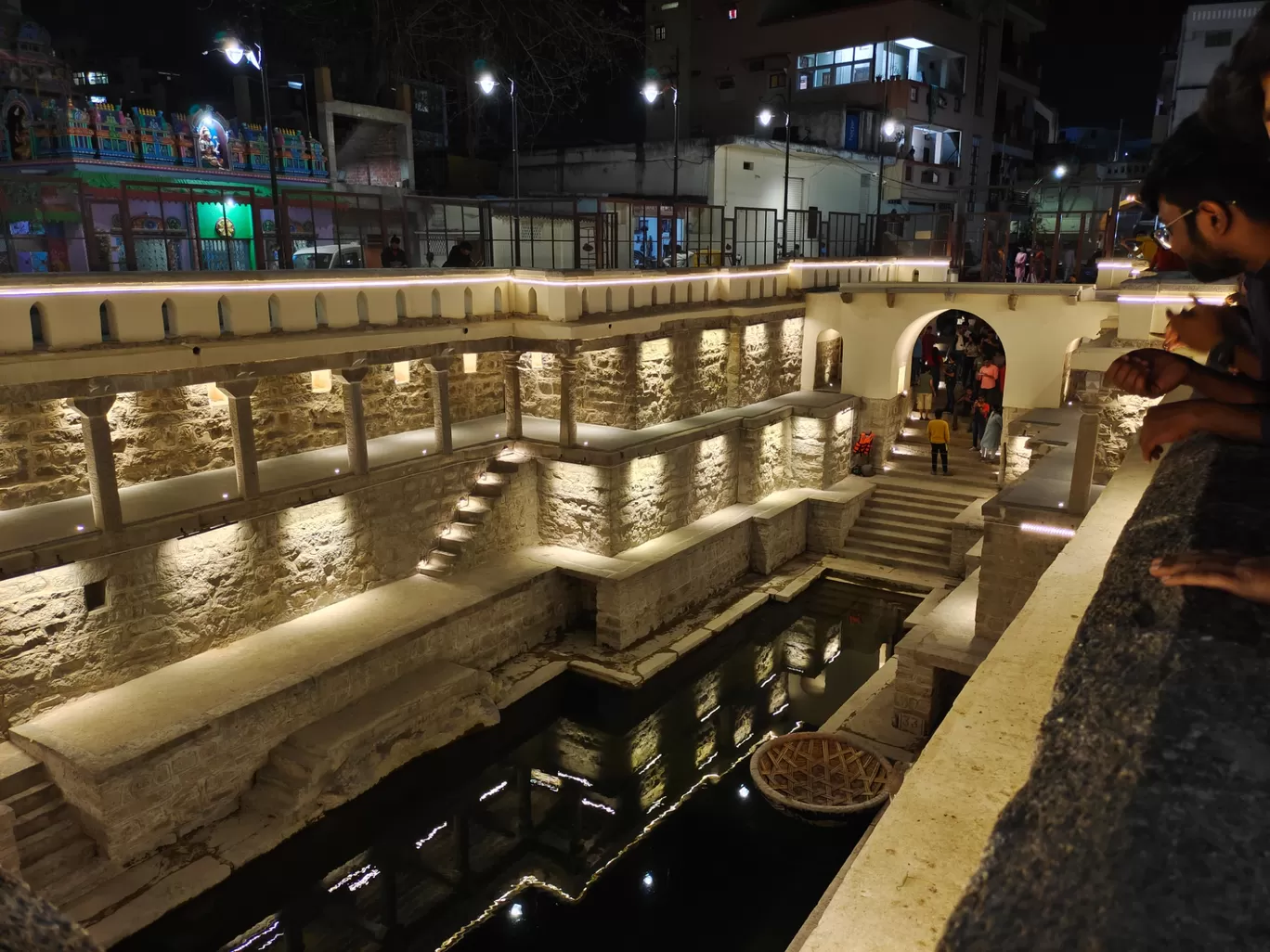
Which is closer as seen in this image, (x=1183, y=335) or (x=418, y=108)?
(x=1183, y=335)

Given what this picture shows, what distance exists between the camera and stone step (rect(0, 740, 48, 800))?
841 centimetres

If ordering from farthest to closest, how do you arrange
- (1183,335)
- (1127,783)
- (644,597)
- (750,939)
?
(644,597) → (750,939) → (1183,335) → (1127,783)

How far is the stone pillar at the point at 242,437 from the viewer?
1047 cm

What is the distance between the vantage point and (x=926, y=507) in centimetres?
1761

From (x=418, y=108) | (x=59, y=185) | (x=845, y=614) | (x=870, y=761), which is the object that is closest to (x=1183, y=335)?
(x=870, y=761)

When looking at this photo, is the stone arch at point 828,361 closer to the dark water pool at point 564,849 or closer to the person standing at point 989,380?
the person standing at point 989,380

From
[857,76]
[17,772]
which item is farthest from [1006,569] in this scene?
[857,76]

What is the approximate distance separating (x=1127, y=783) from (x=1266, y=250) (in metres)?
1.91

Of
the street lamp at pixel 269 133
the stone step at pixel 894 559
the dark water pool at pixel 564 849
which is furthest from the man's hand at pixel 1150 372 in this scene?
the stone step at pixel 894 559

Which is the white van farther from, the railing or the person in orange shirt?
the person in orange shirt

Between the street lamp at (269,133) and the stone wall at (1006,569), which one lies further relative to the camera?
the street lamp at (269,133)

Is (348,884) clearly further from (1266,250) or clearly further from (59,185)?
(59,185)

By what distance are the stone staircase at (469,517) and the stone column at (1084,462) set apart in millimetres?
7812

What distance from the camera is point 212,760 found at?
358 inches
